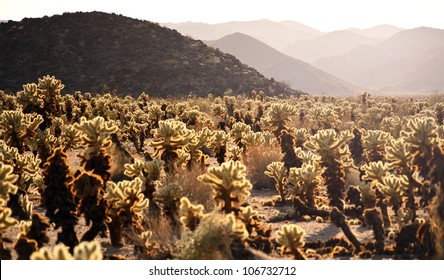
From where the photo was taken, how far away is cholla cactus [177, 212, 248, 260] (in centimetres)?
411

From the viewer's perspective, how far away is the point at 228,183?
462 centimetres

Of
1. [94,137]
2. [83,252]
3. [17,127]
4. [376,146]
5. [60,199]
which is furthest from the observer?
[376,146]

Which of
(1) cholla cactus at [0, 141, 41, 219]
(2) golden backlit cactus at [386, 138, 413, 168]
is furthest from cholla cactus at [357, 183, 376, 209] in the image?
(1) cholla cactus at [0, 141, 41, 219]

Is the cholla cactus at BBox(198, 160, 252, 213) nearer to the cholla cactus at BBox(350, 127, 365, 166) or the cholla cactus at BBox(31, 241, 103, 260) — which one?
the cholla cactus at BBox(31, 241, 103, 260)

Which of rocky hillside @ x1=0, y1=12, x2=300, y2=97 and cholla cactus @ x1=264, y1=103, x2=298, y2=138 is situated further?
rocky hillside @ x1=0, y1=12, x2=300, y2=97

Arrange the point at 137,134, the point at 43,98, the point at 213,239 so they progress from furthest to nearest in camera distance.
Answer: the point at 137,134, the point at 43,98, the point at 213,239

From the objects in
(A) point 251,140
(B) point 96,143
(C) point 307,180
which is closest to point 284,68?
(A) point 251,140

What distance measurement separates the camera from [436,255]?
4.56 metres

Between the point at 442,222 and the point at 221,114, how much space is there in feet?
49.2

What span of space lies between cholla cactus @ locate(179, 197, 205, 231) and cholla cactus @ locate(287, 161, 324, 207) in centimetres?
263

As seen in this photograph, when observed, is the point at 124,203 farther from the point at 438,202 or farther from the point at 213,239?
the point at 438,202

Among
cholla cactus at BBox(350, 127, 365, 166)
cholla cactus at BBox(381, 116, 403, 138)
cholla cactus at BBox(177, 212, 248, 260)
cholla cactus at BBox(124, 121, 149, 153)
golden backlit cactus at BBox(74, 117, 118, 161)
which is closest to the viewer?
cholla cactus at BBox(177, 212, 248, 260)

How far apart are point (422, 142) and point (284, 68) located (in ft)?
403
